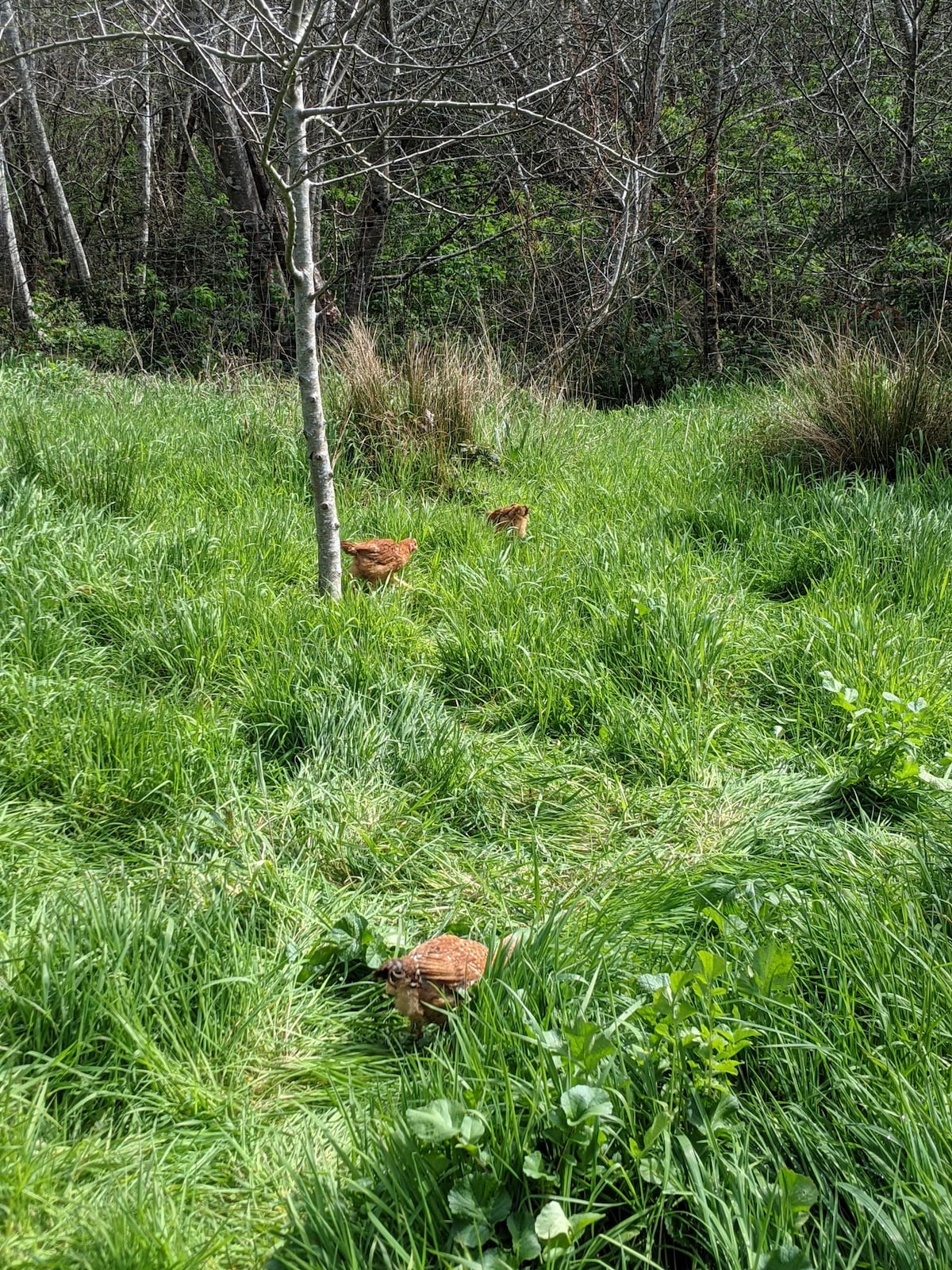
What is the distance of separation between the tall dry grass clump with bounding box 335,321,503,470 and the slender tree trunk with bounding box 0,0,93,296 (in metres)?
7.86

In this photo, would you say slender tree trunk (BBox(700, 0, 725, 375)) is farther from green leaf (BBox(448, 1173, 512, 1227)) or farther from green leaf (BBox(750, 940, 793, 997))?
green leaf (BBox(448, 1173, 512, 1227))

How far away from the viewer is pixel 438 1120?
4.91ft

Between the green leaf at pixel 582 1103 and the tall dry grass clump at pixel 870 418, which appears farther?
the tall dry grass clump at pixel 870 418

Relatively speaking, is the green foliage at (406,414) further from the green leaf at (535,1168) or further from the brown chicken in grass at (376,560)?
the green leaf at (535,1168)

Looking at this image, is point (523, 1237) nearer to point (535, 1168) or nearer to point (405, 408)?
point (535, 1168)

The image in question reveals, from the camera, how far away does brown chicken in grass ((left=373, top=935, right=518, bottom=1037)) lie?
1.90m

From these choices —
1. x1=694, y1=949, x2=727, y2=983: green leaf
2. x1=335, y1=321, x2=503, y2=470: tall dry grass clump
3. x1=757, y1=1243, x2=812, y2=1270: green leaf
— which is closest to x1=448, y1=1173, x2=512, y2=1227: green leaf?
x1=757, y1=1243, x2=812, y2=1270: green leaf

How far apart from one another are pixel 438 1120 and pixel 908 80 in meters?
11.3

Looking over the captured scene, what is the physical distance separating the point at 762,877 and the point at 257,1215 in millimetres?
1368

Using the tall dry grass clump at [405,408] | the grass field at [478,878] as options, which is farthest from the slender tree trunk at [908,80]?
the grass field at [478,878]

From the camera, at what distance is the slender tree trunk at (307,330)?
3484 mm

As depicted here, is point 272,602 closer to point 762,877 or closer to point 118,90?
point 762,877

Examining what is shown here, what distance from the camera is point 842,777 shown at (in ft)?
9.17

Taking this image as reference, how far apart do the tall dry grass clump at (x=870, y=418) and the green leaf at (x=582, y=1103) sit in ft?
14.4
